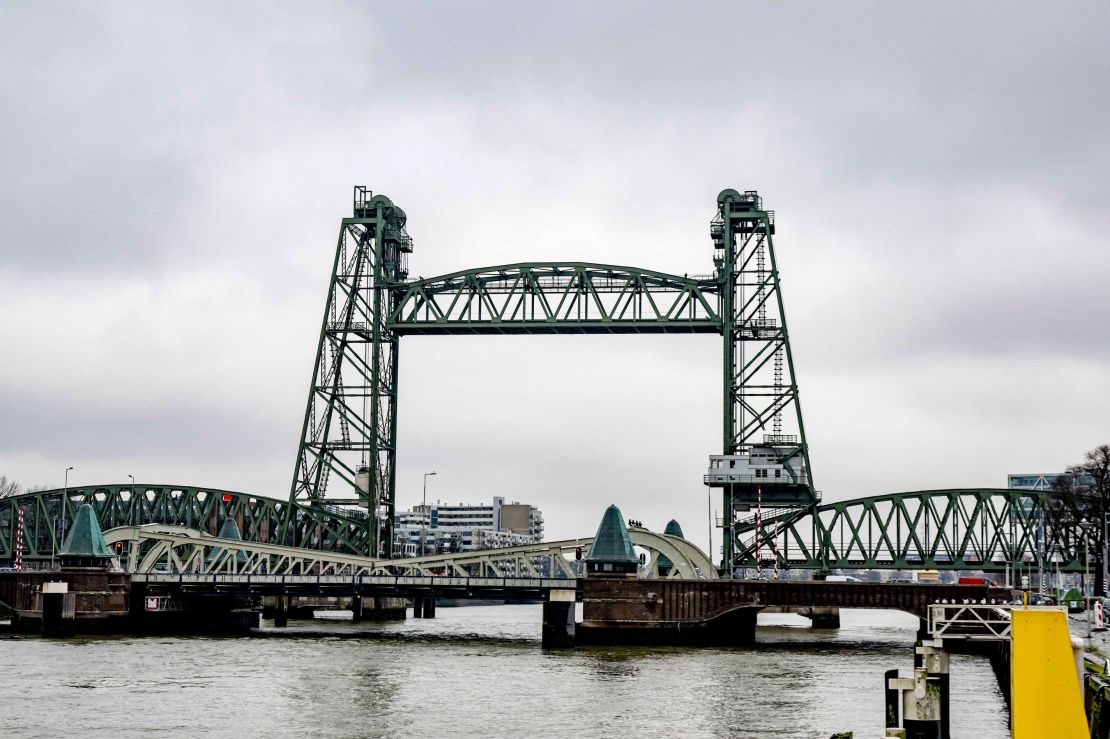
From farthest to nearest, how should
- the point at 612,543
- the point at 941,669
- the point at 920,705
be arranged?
1. the point at 612,543
2. the point at 941,669
3. the point at 920,705

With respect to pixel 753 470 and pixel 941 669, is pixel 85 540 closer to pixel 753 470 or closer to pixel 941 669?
pixel 753 470

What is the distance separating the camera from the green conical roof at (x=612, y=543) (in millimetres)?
80438

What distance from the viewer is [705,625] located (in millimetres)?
82688

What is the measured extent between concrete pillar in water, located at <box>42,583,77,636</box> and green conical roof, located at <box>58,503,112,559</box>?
2.25m

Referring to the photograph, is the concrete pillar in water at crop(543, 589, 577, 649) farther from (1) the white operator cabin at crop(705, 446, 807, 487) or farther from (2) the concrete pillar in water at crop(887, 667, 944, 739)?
(2) the concrete pillar in water at crop(887, 667, 944, 739)

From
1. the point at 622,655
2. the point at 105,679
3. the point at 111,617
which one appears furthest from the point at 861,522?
the point at 105,679

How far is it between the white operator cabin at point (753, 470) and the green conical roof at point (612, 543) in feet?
54.0

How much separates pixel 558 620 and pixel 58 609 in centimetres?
2852

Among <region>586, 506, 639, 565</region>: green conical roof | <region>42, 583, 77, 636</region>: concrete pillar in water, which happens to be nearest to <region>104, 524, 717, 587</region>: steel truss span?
<region>586, 506, 639, 565</region>: green conical roof

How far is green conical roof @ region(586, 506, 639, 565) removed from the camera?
80.4m

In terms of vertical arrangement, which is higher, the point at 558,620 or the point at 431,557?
the point at 431,557

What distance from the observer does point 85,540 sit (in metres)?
85.5

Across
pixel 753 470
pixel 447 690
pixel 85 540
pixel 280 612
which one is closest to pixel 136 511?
pixel 280 612

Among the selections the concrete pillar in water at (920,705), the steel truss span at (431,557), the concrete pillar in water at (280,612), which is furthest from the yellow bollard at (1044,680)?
the concrete pillar in water at (280,612)
